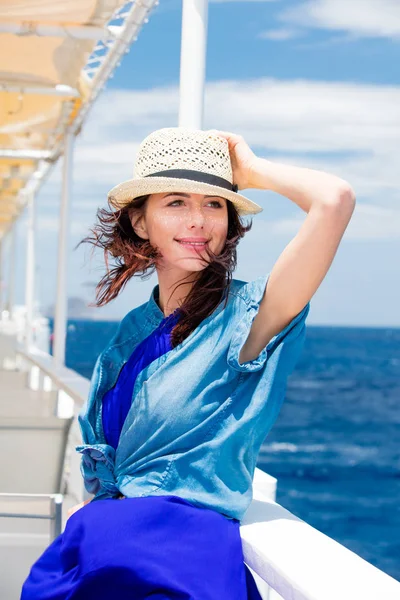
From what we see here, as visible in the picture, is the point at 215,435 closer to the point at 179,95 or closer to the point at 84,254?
the point at 84,254

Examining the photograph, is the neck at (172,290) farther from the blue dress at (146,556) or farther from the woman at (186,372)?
the blue dress at (146,556)

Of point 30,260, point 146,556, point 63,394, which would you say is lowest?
point 30,260

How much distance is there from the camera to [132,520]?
1697 millimetres

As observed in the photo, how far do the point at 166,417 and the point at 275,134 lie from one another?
54.2 m

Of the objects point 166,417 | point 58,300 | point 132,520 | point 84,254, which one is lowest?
point 58,300

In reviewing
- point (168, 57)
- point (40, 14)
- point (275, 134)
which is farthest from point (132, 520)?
point (168, 57)

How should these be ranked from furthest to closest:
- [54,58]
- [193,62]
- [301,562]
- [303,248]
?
1. [54,58]
2. [193,62]
3. [303,248]
4. [301,562]

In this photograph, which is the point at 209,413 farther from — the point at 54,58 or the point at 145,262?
the point at 54,58

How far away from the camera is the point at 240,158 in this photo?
196cm

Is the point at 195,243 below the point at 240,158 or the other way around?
below

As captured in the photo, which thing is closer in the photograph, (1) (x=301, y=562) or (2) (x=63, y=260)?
(1) (x=301, y=562)

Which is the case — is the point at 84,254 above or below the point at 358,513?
above

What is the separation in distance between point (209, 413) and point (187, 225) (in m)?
0.36

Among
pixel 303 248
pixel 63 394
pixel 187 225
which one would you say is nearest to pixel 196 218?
pixel 187 225
